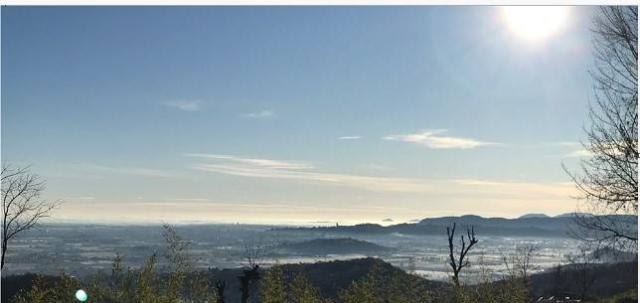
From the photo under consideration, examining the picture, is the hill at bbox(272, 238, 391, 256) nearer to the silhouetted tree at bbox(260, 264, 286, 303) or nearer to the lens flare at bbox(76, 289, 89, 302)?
the lens flare at bbox(76, 289, 89, 302)

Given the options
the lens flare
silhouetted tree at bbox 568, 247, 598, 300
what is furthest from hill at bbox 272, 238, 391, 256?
the lens flare

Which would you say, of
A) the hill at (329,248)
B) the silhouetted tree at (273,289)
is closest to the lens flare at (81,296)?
the silhouetted tree at (273,289)

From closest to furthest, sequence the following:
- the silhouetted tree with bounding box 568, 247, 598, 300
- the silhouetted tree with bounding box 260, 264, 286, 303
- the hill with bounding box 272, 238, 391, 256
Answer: the silhouetted tree with bounding box 260, 264, 286, 303 < the silhouetted tree with bounding box 568, 247, 598, 300 < the hill with bounding box 272, 238, 391, 256

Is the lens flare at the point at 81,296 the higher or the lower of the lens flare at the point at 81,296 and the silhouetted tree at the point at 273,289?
the lower

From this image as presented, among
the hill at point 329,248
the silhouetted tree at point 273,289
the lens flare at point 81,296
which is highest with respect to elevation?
the silhouetted tree at point 273,289

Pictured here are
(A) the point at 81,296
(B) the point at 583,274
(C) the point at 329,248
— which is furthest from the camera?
(C) the point at 329,248

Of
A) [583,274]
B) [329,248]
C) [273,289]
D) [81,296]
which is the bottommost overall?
[329,248]

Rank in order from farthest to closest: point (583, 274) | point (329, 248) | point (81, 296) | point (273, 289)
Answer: point (329, 248) → point (583, 274) → point (81, 296) → point (273, 289)

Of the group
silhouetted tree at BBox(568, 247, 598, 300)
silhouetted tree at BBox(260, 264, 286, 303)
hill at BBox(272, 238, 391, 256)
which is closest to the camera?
silhouetted tree at BBox(260, 264, 286, 303)

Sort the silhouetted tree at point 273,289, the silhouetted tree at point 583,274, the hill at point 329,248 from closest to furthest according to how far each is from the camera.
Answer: the silhouetted tree at point 273,289, the silhouetted tree at point 583,274, the hill at point 329,248

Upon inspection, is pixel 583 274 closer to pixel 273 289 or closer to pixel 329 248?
pixel 273 289

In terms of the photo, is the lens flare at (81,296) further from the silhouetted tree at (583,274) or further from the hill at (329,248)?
the hill at (329,248)

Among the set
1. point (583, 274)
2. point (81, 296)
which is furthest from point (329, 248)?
point (81, 296)
